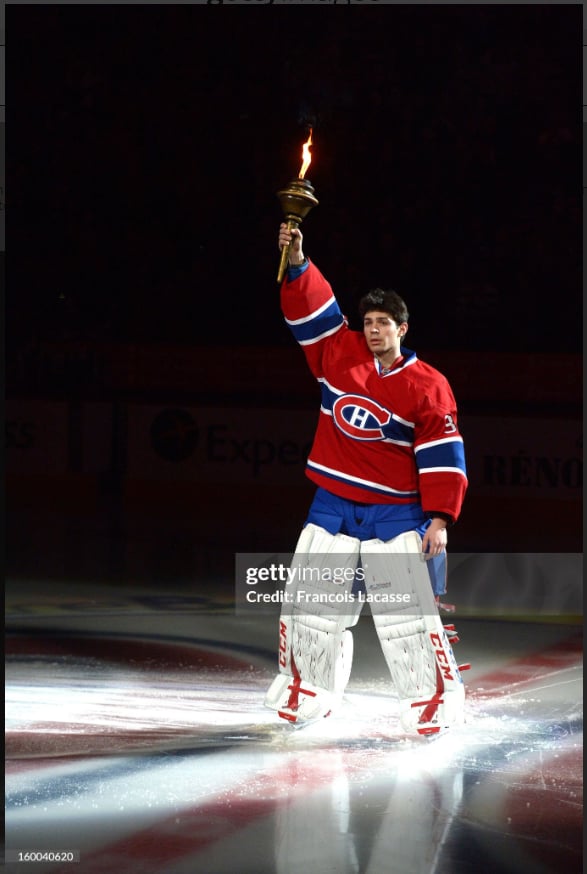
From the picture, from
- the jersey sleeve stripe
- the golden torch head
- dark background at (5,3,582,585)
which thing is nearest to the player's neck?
the jersey sleeve stripe

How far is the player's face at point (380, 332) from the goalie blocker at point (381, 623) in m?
0.65

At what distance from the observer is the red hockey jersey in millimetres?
4367

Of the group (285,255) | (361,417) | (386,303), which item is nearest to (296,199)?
(285,255)

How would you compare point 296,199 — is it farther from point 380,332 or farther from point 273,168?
point 273,168

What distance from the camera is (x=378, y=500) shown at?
4500 mm

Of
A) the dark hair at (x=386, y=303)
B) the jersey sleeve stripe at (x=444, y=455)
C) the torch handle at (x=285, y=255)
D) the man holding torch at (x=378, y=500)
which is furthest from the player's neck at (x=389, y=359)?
the torch handle at (x=285, y=255)

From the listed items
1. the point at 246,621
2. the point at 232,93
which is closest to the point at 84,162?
the point at 232,93

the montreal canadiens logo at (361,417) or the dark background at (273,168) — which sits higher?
the dark background at (273,168)

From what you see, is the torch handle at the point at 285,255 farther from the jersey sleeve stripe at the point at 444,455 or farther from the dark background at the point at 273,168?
the dark background at the point at 273,168

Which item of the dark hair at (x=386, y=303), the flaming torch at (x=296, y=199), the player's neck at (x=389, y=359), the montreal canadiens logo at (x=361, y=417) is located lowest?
the montreal canadiens logo at (x=361, y=417)

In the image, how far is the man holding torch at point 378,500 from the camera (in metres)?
4.39

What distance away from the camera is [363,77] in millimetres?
10141

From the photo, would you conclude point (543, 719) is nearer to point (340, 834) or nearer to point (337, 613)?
point (337, 613)

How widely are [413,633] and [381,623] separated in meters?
0.12
